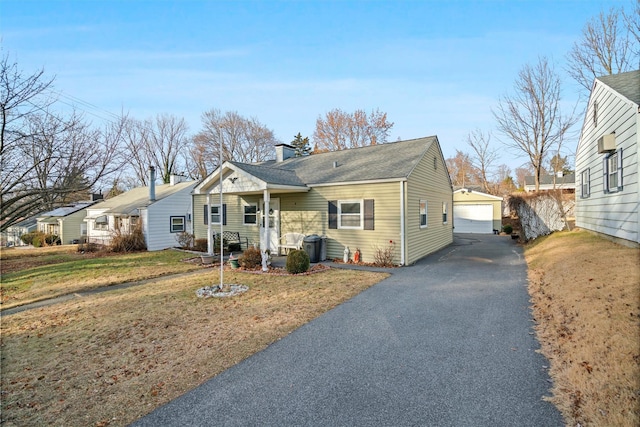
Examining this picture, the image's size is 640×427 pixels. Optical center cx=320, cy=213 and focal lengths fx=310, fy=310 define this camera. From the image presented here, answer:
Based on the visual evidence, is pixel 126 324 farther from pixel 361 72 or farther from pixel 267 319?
pixel 361 72

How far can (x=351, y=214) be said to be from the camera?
1173cm

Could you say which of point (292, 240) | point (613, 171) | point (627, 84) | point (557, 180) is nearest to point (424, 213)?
point (292, 240)

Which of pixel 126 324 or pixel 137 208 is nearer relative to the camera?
pixel 126 324

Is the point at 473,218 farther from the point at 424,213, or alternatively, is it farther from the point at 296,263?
the point at 296,263

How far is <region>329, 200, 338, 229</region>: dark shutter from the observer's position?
472 inches

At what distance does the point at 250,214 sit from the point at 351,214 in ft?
17.8

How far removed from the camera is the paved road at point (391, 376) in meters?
2.88

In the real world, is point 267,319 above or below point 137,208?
below

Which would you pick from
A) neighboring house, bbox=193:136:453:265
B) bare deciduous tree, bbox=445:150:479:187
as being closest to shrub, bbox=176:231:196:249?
neighboring house, bbox=193:136:453:265

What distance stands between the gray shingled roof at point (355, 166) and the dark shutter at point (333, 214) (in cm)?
85

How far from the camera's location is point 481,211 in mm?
23391

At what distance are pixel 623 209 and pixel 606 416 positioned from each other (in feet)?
26.9

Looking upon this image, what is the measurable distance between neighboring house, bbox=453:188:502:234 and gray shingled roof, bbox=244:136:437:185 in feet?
39.2

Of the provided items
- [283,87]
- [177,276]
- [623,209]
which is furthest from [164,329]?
[283,87]
